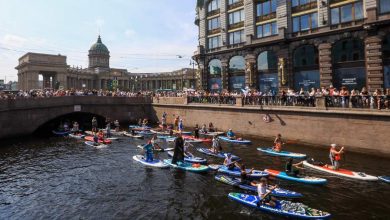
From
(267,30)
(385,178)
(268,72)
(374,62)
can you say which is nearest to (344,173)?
(385,178)

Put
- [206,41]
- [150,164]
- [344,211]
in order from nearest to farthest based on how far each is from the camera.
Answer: [344,211], [150,164], [206,41]

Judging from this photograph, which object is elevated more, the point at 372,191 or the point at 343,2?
the point at 343,2

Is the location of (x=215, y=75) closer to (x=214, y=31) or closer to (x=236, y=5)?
(x=214, y=31)

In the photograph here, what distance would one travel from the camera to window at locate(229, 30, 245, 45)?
49.8 meters

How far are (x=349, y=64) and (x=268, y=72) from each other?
1133 cm

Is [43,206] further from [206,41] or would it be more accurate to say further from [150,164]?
[206,41]

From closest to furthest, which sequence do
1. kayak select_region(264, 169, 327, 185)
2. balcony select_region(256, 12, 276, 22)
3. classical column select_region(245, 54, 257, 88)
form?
kayak select_region(264, 169, 327, 185), balcony select_region(256, 12, 276, 22), classical column select_region(245, 54, 257, 88)

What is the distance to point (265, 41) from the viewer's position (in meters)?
44.9

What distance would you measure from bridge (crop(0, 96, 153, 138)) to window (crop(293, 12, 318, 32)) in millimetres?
26770

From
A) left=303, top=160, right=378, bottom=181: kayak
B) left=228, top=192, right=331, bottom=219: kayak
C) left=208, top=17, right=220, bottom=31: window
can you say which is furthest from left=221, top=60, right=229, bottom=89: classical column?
left=228, top=192, right=331, bottom=219: kayak

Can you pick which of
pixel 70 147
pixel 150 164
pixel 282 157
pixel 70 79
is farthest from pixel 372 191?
pixel 70 79

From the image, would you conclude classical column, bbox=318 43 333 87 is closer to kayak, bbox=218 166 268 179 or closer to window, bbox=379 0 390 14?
window, bbox=379 0 390 14

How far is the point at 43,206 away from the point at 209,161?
13.2m

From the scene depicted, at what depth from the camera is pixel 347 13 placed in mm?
36906
